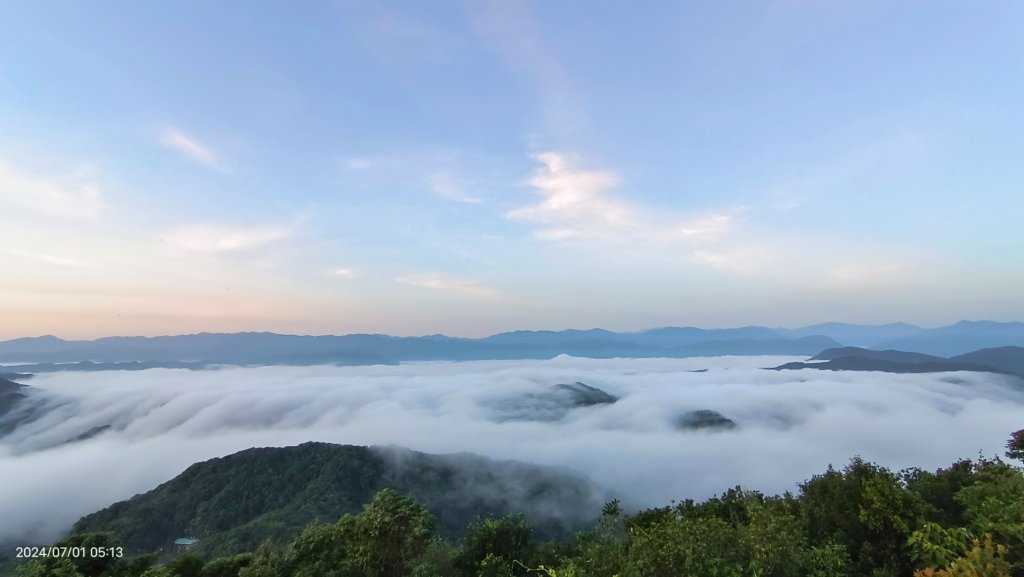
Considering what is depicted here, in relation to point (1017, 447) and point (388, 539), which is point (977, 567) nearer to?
point (388, 539)

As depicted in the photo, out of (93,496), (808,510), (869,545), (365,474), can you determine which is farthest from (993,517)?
(93,496)

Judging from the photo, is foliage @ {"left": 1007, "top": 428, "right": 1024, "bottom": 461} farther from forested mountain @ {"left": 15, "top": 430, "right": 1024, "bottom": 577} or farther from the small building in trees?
A: the small building in trees

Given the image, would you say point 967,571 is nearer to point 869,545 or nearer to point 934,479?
point 869,545

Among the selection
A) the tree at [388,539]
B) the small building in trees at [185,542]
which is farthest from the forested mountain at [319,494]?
the tree at [388,539]

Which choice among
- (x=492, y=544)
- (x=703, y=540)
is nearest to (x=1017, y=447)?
(x=703, y=540)

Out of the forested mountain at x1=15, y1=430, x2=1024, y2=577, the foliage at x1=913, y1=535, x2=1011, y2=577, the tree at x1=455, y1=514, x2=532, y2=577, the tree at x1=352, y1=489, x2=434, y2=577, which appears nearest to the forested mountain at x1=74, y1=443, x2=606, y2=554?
the forested mountain at x1=15, y1=430, x2=1024, y2=577

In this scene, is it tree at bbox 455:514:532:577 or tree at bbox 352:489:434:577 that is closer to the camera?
tree at bbox 352:489:434:577
